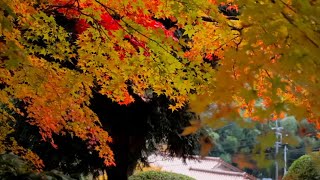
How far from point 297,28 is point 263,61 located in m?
0.26

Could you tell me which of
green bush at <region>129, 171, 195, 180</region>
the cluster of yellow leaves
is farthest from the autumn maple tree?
green bush at <region>129, 171, 195, 180</region>

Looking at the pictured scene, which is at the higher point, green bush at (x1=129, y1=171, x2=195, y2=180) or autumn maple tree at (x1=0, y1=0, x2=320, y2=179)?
autumn maple tree at (x1=0, y1=0, x2=320, y2=179)

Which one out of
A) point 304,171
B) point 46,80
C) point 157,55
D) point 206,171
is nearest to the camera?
point 157,55

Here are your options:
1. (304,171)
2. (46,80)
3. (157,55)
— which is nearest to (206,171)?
(304,171)

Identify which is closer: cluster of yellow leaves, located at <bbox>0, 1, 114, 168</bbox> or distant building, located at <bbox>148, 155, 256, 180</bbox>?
cluster of yellow leaves, located at <bbox>0, 1, 114, 168</bbox>

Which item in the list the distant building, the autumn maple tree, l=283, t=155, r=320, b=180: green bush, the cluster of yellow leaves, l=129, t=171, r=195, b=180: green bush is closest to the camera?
the autumn maple tree

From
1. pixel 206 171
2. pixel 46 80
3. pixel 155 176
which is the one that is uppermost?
pixel 46 80

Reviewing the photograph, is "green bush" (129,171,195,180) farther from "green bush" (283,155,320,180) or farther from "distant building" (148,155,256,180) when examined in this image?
"distant building" (148,155,256,180)

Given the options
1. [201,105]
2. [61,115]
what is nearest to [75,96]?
[61,115]

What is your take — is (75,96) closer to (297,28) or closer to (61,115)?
(61,115)

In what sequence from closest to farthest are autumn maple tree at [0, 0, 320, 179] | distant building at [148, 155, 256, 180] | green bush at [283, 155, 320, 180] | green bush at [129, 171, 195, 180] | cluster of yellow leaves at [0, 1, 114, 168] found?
autumn maple tree at [0, 0, 320, 179], cluster of yellow leaves at [0, 1, 114, 168], green bush at [283, 155, 320, 180], green bush at [129, 171, 195, 180], distant building at [148, 155, 256, 180]

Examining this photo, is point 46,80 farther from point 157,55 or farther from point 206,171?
point 206,171

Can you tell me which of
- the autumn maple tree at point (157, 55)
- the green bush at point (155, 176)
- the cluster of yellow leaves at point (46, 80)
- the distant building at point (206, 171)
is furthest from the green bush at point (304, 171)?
the distant building at point (206, 171)

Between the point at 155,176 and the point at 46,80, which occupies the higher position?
the point at 46,80
